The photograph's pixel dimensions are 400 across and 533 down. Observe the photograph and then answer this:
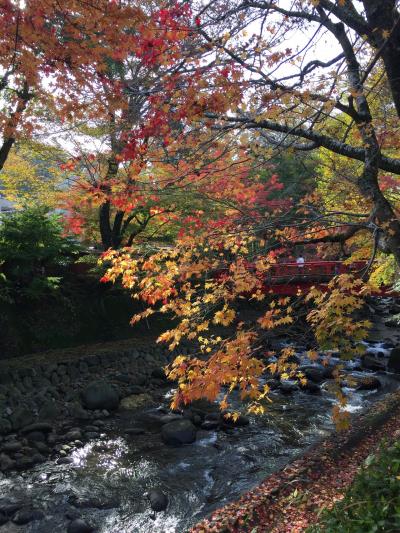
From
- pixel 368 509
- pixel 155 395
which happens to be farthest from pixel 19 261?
pixel 368 509

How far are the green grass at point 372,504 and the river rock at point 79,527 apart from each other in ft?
12.0

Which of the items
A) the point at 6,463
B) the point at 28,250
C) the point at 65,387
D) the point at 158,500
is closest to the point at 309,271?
the point at 65,387

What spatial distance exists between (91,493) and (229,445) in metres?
2.90

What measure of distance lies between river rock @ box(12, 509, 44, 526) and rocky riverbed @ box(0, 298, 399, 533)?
0.01 meters

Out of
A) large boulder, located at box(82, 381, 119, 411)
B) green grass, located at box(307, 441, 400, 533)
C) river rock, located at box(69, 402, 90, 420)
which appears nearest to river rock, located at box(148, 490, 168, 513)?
green grass, located at box(307, 441, 400, 533)

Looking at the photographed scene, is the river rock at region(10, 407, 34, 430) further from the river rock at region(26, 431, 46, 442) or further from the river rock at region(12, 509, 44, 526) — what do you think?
the river rock at region(12, 509, 44, 526)

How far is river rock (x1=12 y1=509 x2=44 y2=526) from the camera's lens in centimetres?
582

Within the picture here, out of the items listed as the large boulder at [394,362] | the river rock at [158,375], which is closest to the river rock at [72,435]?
the river rock at [158,375]

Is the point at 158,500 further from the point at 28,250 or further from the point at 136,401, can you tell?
the point at 28,250

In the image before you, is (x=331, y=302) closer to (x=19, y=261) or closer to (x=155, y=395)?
(x=155, y=395)

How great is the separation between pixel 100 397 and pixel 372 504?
8273mm

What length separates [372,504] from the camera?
300 centimetres

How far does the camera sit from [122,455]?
796 centimetres

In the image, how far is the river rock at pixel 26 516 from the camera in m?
5.82
